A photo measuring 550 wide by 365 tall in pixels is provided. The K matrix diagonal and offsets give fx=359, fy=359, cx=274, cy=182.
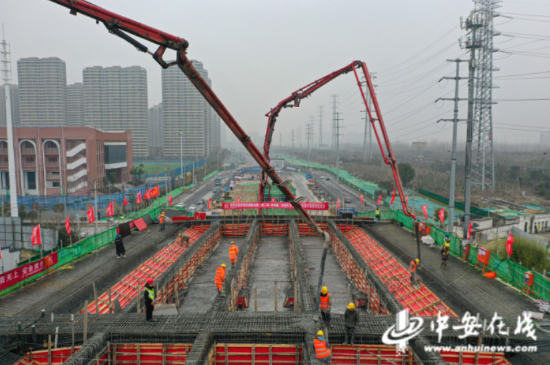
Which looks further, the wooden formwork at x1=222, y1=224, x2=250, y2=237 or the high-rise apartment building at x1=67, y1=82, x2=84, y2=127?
the high-rise apartment building at x1=67, y1=82, x2=84, y2=127

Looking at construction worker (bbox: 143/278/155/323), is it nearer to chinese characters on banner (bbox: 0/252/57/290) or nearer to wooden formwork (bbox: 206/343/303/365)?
wooden formwork (bbox: 206/343/303/365)

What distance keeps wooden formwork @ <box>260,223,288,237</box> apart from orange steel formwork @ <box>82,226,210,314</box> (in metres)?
6.51

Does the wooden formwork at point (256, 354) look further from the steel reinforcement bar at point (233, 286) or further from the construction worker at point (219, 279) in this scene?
the construction worker at point (219, 279)

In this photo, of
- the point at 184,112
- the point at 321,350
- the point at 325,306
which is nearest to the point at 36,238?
the point at 325,306

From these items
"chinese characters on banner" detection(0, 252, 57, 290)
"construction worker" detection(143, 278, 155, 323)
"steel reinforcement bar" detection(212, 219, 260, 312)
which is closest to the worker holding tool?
"chinese characters on banner" detection(0, 252, 57, 290)

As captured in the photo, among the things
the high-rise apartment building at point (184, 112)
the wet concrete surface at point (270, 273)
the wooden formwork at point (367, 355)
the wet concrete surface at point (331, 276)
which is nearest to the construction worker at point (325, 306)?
the wooden formwork at point (367, 355)

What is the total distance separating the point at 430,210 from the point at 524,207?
10729 mm

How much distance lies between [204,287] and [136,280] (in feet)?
9.98

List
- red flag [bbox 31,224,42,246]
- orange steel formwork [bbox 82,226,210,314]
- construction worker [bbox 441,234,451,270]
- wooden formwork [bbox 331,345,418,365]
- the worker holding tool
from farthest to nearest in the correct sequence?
the worker holding tool
red flag [bbox 31,224,42,246]
construction worker [bbox 441,234,451,270]
orange steel formwork [bbox 82,226,210,314]
wooden formwork [bbox 331,345,418,365]

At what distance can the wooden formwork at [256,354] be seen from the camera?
870 centimetres

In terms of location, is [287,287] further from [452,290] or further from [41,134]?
[41,134]

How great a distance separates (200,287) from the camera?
1592 cm

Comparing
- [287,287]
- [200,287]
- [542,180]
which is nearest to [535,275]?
[287,287]

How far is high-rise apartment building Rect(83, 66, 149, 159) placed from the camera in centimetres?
12225
